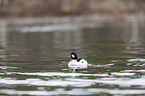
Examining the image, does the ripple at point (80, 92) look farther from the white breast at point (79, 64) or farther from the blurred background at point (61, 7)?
the blurred background at point (61, 7)

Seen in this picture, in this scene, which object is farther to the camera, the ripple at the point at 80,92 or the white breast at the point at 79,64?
the white breast at the point at 79,64

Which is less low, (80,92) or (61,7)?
(61,7)

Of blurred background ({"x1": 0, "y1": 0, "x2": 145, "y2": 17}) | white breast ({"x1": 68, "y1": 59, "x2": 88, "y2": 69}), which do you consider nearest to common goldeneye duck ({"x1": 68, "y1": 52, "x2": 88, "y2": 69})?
white breast ({"x1": 68, "y1": 59, "x2": 88, "y2": 69})

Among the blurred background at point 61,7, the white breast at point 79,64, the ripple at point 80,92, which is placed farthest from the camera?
the blurred background at point 61,7

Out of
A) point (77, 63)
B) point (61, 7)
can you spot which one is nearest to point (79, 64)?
point (77, 63)

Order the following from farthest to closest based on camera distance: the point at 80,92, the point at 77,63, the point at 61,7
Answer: the point at 61,7 < the point at 77,63 < the point at 80,92

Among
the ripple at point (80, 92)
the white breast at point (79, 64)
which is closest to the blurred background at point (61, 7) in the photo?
the white breast at point (79, 64)

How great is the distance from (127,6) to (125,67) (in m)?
40.8

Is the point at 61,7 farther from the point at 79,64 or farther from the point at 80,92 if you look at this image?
the point at 80,92

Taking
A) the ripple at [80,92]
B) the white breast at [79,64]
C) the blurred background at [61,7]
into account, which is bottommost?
the ripple at [80,92]

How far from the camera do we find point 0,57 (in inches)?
669

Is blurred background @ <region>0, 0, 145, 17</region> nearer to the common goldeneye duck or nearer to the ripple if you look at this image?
the common goldeneye duck

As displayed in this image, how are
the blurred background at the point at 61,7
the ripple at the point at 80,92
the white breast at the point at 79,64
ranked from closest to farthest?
the ripple at the point at 80,92, the white breast at the point at 79,64, the blurred background at the point at 61,7

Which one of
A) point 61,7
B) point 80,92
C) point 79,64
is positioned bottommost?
point 80,92
